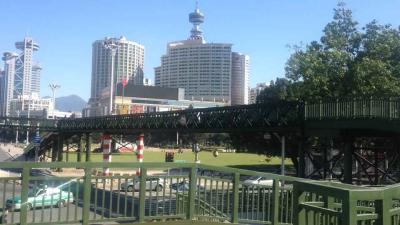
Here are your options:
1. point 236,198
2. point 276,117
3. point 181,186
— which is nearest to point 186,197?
point 181,186

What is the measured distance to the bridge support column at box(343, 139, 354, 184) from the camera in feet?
90.8

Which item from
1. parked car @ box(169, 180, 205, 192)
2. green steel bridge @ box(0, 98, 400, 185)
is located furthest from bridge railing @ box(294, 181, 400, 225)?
green steel bridge @ box(0, 98, 400, 185)

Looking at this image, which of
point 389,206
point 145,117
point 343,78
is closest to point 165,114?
point 145,117

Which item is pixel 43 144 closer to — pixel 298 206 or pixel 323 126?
pixel 323 126

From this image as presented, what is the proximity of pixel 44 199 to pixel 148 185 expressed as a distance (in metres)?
1.81

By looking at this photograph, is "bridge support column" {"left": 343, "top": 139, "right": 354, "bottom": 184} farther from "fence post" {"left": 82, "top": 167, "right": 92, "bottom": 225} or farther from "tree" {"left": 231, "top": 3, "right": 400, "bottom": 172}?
"fence post" {"left": 82, "top": 167, "right": 92, "bottom": 225}

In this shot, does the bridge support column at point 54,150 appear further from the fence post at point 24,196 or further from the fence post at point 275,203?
the fence post at point 24,196

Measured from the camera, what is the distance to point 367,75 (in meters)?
37.0

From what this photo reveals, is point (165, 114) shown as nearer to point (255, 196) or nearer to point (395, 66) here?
point (395, 66)

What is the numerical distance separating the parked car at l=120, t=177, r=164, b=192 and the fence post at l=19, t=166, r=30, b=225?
163 centimetres

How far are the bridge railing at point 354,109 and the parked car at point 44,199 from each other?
18270 millimetres

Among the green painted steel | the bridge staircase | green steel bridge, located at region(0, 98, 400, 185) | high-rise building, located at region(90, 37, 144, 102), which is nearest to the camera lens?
the green painted steel

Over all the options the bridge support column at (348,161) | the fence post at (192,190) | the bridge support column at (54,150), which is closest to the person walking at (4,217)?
the fence post at (192,190)

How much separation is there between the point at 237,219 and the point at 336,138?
66.6 feet
